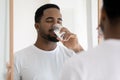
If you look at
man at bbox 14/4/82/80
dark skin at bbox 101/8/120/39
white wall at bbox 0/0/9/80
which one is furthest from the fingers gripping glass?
dark skin at bbox 101/8/120/39

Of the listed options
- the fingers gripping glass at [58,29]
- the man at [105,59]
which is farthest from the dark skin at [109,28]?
the fingers gripping glass at [58,29]

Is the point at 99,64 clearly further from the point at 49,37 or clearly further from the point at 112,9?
the point at 49,37

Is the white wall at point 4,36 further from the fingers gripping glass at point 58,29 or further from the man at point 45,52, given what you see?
the fingers gripping glass at point 58,29

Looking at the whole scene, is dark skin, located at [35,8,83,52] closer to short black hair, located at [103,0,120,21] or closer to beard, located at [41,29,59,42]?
beard, located at [41,29,59,42]

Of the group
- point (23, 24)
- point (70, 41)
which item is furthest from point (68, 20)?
point (23, 24)

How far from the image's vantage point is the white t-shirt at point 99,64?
1.69 feet

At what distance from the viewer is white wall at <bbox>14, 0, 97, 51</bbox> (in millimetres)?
1178

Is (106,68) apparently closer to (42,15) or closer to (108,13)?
(108,13)

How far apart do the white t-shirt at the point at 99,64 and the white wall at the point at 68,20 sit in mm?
694

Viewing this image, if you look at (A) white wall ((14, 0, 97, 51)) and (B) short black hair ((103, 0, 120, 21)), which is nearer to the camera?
(B) short black hair ((103, 0, 120, 21))

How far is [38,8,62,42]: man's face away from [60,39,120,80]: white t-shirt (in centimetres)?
69

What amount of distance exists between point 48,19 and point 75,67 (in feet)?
2.46

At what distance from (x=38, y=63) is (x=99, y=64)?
2.34 feet

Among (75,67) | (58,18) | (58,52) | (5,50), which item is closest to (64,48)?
(58,52)
